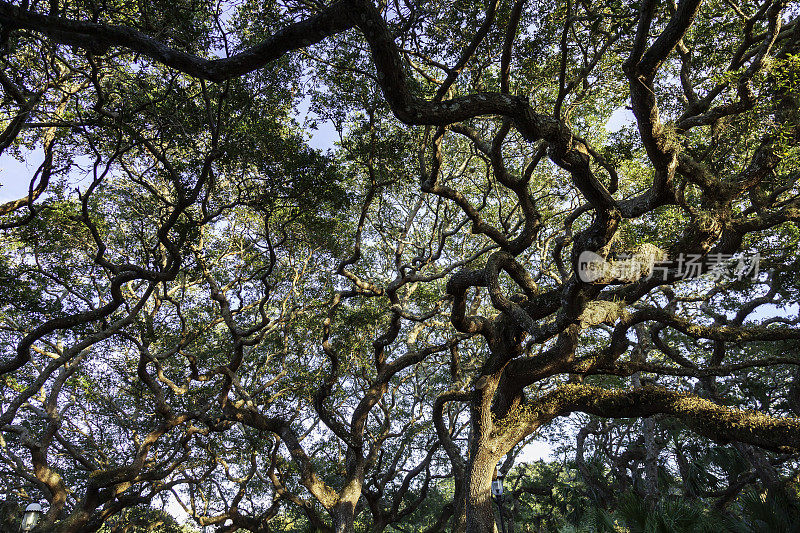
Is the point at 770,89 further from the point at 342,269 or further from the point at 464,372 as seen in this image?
the point at 464,372

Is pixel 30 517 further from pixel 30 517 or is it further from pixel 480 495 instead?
pixel 480 495

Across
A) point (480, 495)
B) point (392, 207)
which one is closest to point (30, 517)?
point (480, 495)

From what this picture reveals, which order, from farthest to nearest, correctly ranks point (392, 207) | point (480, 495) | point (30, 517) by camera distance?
point (392, 207) → point (30, 517) → point (480, 495)

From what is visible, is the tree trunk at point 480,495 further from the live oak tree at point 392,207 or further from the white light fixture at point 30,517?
the white light fixture at point 30,517

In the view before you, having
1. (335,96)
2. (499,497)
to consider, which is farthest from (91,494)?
(335,96)

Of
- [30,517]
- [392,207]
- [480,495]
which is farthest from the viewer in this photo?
[392,207]

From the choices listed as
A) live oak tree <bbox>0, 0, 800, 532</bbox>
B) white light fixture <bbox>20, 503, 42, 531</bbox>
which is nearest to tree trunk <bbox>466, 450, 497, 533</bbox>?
live oak tree <bbox>0, 0, 800, 532</bbox>

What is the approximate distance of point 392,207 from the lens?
492 inches

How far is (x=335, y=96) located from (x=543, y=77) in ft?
11.9

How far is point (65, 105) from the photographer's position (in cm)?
802

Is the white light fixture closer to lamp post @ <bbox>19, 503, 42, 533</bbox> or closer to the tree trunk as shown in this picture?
lamp post @ <bbox>19, 503, 42, 533</bbox>

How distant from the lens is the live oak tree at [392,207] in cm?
575

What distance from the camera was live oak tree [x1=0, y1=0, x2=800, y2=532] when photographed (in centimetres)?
575

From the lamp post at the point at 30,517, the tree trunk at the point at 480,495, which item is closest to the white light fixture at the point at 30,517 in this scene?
the lamp post at the point at 30,517
